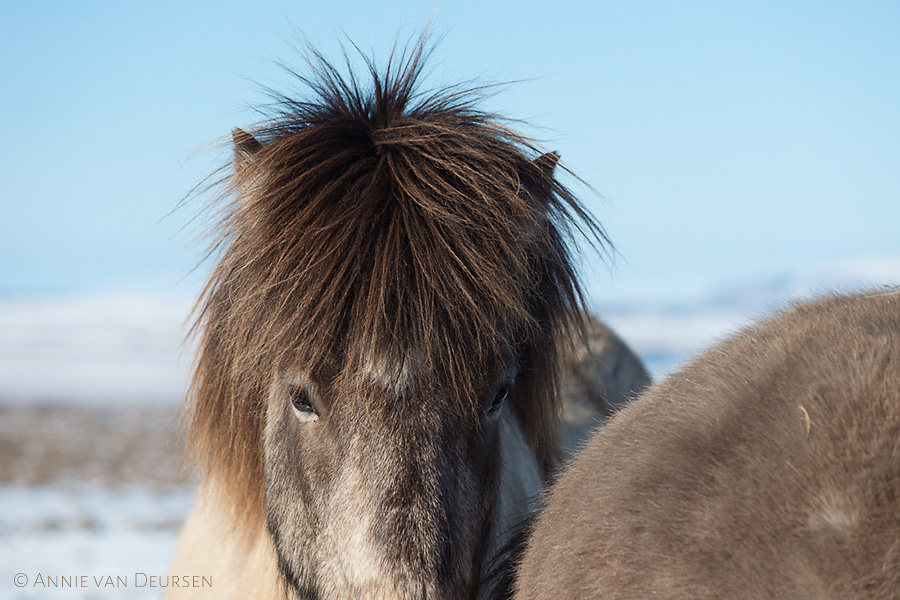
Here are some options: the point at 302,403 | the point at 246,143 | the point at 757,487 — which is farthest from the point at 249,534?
the point at 757,487

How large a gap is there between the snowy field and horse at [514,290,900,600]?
1.29ft

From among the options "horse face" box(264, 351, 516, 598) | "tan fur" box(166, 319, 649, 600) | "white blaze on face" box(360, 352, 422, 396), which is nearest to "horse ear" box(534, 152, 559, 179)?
"tan fur" box(166, 319, 649, 600)

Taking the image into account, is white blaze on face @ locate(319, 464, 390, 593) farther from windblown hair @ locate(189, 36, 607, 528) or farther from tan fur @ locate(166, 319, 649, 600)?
tan fur @ locate(166, 319, 649, 600)

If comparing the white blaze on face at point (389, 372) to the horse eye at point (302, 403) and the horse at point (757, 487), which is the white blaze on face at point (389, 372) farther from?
the horse at point (757, 487)

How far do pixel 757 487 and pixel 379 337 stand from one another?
34.6 inches

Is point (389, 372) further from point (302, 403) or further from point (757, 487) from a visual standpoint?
point (757, 487)

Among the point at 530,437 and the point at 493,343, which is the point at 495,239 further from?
the point at 530,437

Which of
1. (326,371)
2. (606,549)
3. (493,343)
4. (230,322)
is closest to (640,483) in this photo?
(606,549)

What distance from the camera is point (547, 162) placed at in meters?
2.03

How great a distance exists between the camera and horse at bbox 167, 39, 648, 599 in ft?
4.96

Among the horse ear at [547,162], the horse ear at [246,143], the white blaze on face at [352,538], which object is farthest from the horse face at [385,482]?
the horse ear at [246,143]

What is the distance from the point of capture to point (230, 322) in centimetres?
191

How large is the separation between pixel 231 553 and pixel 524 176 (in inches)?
62.1

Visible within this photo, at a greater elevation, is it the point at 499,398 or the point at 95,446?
the point at 499,398
